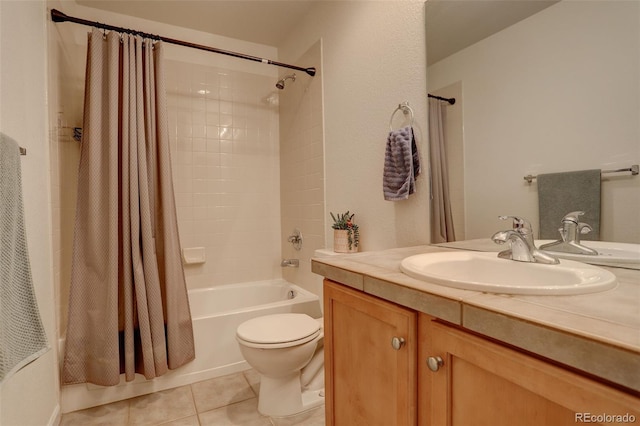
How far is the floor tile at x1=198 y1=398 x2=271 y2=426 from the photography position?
5.07 ft

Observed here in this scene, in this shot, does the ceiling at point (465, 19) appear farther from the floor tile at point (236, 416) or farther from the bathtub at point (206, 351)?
the floor tile at point (236, 416)

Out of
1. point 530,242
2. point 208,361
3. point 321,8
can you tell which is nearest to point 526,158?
point 530,242

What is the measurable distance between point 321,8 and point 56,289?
2380mm

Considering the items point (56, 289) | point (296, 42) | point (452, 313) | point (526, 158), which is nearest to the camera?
point (452, 313)

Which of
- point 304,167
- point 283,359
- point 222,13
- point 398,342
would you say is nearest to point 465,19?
point 398,342

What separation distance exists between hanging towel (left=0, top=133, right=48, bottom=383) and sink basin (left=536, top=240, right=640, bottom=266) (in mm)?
1540

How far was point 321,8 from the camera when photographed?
7.10ft

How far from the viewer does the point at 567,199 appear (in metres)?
0.95

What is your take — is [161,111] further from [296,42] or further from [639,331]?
[639,331]

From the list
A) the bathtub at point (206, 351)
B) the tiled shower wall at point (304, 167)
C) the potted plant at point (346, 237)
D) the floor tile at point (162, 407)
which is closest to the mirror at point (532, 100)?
the potted plant at point (346, 237)

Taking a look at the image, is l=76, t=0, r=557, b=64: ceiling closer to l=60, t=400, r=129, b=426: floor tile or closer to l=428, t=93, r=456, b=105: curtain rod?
l=428, t=93, r=456, b=105: curtain rod

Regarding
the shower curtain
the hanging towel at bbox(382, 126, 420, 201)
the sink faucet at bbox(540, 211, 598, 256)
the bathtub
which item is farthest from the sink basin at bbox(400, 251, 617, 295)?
the shower curtain

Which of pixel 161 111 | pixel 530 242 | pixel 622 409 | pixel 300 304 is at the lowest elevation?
pixel 300 304

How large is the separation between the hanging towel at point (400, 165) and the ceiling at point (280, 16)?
343 millimetres
